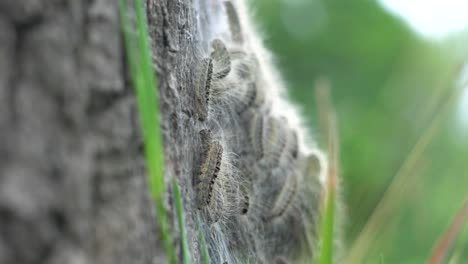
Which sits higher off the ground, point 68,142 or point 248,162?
point 248,162

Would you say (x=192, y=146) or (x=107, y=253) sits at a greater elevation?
(x=192, y=146)

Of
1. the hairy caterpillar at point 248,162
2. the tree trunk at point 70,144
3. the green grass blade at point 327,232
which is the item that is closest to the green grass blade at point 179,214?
the tree trunk at point 70,144

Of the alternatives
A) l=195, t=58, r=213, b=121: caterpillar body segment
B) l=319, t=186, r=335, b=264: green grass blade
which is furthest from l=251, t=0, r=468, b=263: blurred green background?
l=319, t=186, r=335, b=264: green grass blade

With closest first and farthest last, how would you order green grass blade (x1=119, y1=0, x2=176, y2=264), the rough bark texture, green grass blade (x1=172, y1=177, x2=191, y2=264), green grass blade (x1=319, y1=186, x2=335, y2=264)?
the rough bark texture < green grass blade (x1=119, y1=0, x2=176, y2=264) < green grass blade (x1=172, y1=177, x2=191, y2=264) < green grass blade (x1=319, y1=186, x2=335, y2=264)

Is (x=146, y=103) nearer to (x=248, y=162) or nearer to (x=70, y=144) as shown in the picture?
(x=70, y=144)

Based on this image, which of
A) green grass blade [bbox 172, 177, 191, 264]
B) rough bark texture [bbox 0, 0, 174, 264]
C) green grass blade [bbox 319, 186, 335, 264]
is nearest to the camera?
rough bark texture [bbox 0, 0, 174, 264]

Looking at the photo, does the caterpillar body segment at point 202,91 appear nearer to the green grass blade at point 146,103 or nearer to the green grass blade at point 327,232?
the green grass blade at point 327,232

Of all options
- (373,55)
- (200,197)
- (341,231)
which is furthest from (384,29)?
(200,197)

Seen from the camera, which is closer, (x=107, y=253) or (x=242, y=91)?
(x=107, y=253)

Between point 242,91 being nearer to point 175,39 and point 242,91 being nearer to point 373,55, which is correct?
point 175,39

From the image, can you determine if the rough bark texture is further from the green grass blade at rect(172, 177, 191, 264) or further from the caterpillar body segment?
the caterpillar body segment

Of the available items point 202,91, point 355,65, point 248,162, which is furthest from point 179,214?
point 355,65
